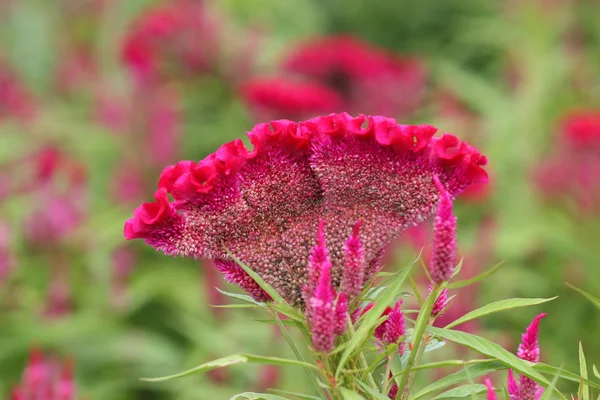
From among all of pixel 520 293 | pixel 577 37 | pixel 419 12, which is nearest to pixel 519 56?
pixel 577 37

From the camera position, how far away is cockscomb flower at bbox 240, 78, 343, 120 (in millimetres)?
2994

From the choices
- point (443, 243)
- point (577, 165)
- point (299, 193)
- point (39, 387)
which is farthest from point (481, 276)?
point (577, 165)

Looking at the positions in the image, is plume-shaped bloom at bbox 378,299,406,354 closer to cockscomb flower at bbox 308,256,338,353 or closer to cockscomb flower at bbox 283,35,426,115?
cockscomb flower at bbox 308,256,338,353

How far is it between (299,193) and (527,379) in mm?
327

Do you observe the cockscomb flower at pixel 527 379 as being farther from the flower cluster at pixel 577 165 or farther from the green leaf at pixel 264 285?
the flower cluster at pixel 577 165

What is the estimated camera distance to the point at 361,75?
3561mm

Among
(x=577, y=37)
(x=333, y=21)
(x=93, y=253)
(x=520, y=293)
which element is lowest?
(x=520, y=293)

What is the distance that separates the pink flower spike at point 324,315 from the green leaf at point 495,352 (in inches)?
4.5

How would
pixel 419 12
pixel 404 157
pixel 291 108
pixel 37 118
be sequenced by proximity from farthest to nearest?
1. pixel 419 12
2. pixel 37 118
3. pixel 291 108
4. pixel 404 157

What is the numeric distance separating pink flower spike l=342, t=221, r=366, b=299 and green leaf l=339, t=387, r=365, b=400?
3.9 inches

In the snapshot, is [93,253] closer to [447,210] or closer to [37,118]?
[37,118]

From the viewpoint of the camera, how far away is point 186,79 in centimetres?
430

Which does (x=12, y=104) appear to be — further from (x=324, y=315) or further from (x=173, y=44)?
(x=324, y=315)

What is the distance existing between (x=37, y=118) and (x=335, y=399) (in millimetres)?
3856
